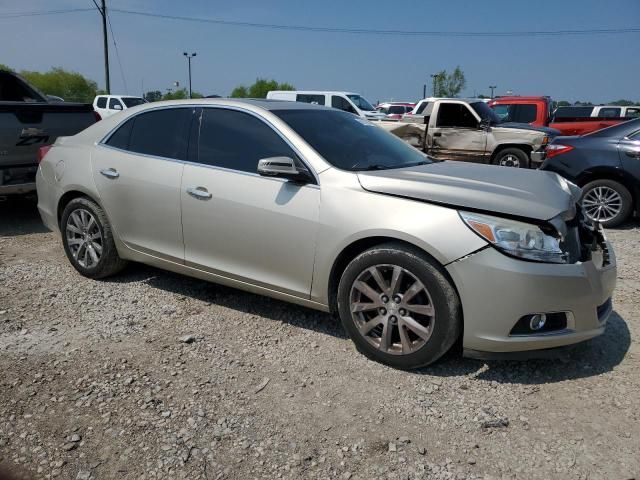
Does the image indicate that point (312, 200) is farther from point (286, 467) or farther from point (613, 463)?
point (613, 463)

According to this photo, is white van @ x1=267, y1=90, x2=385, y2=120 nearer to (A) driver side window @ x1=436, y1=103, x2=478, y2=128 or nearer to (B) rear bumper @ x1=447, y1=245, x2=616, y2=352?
(A) driver side window @ x1=436, y1=103, x2=478, y2=128

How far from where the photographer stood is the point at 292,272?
3578 mm

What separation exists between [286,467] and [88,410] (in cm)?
114

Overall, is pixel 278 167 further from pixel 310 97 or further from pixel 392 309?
pixel 310 97

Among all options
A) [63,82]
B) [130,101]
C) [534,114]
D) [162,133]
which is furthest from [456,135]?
[63,82]

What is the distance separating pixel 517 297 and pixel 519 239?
310mm

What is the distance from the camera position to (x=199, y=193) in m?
3.89

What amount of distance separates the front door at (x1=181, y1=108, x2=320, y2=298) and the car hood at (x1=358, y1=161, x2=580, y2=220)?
0.50m

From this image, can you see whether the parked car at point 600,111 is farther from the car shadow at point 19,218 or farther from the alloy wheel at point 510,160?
the car shadow at point 19,218

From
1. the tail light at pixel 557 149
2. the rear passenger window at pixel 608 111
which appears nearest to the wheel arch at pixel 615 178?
the tail light at pixel 557 149

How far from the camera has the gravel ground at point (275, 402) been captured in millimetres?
2488

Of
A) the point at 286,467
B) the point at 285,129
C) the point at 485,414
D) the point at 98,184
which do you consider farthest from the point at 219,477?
the point at 98,184

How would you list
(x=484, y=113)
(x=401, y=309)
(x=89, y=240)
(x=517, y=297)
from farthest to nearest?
(x=484, y=113)
(x=89, y=240)
(x=401, y=309)
(x=517, y=297)

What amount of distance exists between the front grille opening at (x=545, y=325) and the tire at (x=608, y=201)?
15.5ft
